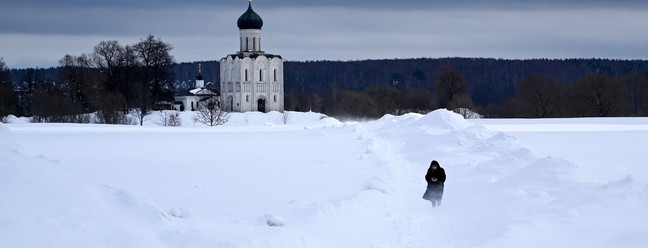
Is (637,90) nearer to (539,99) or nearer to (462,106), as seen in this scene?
(539,99)

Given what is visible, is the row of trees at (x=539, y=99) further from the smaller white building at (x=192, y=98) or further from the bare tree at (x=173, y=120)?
the bare tree at (x=173, y=120)

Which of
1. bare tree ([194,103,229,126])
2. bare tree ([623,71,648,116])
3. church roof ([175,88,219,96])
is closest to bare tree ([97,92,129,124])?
bare tree ([194,103,229,126])

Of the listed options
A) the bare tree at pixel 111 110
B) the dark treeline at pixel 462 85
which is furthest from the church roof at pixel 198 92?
the bare tree at pixel 111 110

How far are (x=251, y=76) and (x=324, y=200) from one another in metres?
82.7

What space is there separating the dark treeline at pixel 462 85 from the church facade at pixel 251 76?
6.24 meters

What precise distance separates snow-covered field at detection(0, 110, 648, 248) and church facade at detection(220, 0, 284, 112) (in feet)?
233

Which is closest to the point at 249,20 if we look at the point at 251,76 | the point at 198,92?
the point at 251,76

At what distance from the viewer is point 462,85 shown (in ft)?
317

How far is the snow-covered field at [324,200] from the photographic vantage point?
32.3ft

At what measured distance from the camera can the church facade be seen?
9644 cm

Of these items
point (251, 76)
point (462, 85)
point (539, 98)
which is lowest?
point (539, 98)

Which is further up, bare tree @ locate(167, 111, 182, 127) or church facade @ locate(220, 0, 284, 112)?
church facade @ locate(220, 0, 284, 112)

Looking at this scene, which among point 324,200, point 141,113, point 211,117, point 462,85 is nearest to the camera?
point 324,200

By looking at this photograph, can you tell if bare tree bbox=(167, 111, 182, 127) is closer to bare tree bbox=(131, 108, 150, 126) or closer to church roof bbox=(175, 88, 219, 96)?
bare tree bbox=(131, 108, 150, 126)
